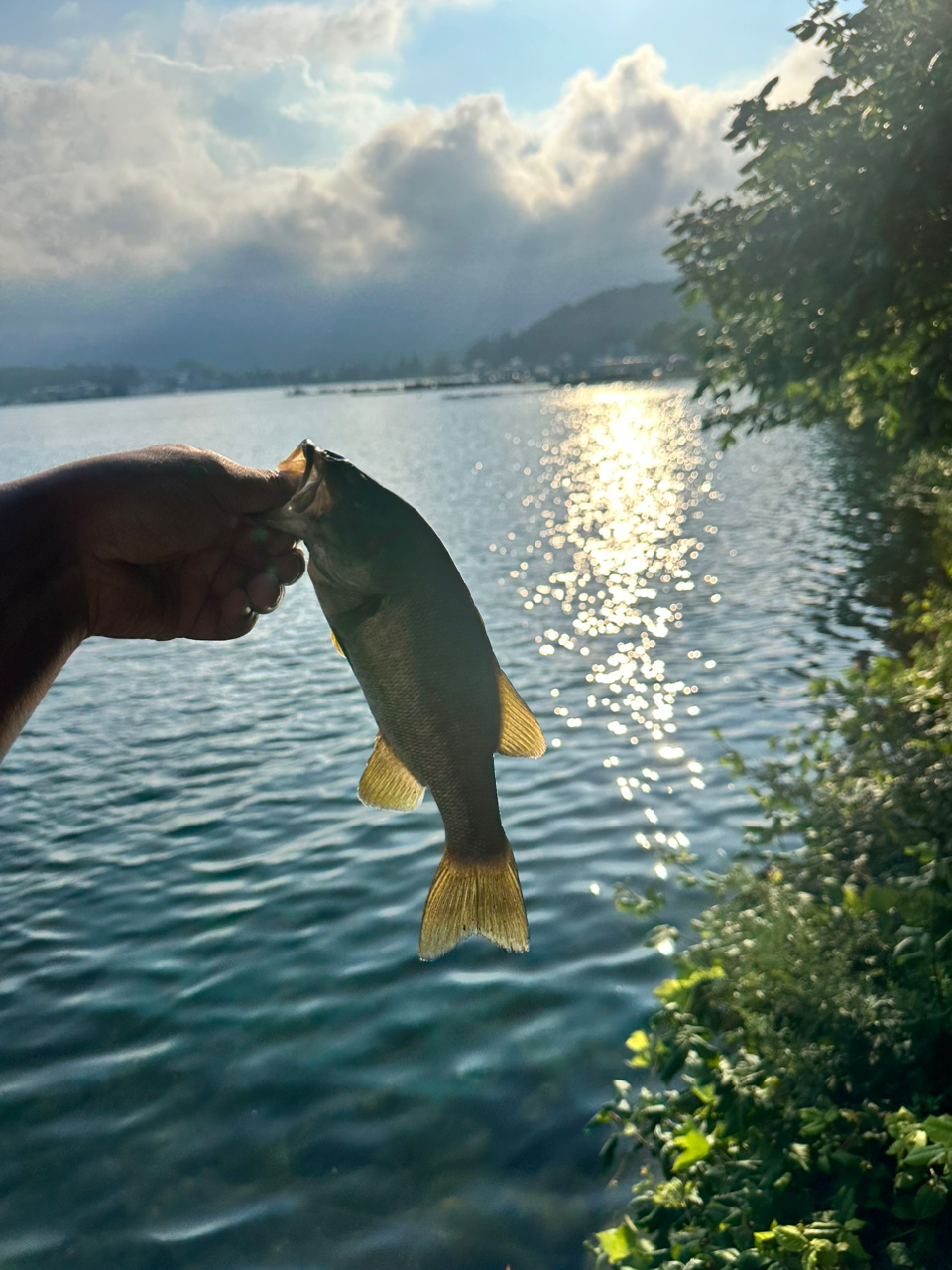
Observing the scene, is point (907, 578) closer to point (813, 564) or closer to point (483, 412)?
point (813, 564)

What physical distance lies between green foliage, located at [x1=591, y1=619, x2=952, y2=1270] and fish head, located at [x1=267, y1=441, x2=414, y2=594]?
3.18 m

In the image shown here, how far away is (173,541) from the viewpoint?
11.6 ft

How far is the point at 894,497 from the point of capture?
36.7 m

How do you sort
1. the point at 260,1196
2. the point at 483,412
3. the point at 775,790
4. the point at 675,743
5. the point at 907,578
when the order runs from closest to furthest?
1. the point at 260,1196
2. the point at 775,790
3. the point at 675,743
4. the point at 907,578
5. the point at 483,412

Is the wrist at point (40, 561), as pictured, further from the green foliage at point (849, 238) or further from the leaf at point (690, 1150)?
the green foliage at point (849, 238)

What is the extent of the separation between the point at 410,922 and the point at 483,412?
6246 inches

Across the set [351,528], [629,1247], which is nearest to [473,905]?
[351,528]

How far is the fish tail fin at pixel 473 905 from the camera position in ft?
10.2

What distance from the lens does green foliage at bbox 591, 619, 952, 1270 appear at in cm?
466

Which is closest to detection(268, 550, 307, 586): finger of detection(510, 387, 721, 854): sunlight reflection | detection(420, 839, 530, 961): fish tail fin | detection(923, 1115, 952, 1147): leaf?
detection(420, 839, 530, 961): fish tail fin

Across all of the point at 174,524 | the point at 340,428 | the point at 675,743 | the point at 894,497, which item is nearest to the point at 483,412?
the point at 340,428

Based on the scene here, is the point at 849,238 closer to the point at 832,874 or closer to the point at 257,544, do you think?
the point at 832,874

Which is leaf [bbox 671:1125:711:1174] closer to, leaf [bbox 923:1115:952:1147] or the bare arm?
leaf [bbox 923:1115:952:1147]

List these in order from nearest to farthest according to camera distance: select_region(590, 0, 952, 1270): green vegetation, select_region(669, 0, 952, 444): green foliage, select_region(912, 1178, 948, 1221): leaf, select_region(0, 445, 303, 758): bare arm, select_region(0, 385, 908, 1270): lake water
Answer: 1. select_region(0, 445, 303, 758): bare arm
2. select_region(912, 1178, 948, 1221): leaf
3. select_region(590, 0, 952, 1270): green vegetation
4. select_region(0, 385, 908, 1270): lake water
5. select_region(669, 0, 952, 444): green foliage
